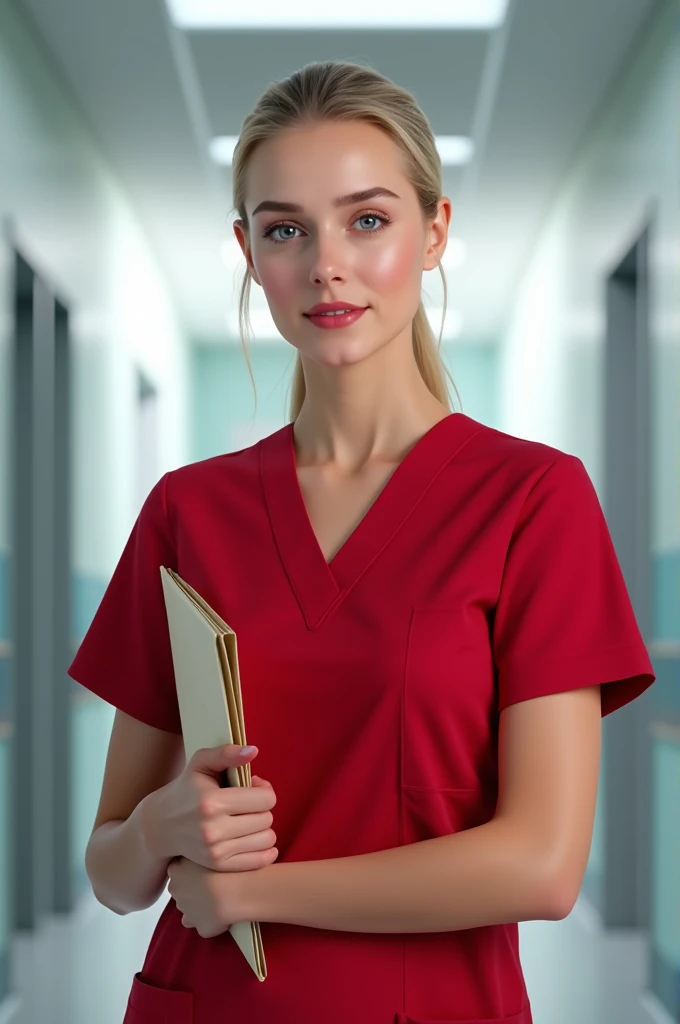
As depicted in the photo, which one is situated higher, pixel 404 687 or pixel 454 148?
pixel 454 148

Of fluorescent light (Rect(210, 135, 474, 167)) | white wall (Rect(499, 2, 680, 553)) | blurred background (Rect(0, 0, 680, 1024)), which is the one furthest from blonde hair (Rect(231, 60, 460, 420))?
fluorescent light (Rect(210, 135, 474, 167))

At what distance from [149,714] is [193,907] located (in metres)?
0.22

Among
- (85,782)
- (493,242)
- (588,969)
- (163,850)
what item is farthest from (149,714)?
(493,242)

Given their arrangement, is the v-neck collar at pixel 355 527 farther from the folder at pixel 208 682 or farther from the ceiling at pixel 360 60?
the ceiling at pixel 360 60

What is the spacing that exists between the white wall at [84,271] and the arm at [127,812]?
7.75 feet

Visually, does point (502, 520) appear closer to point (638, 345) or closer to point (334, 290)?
point (334, 290)

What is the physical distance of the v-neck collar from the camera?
3.49ft

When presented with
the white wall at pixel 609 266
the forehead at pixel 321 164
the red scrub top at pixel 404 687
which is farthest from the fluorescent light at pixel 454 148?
the red scrub top at pixel 404 687

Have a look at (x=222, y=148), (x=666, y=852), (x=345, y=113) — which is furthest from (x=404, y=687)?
(x=222, y=148)

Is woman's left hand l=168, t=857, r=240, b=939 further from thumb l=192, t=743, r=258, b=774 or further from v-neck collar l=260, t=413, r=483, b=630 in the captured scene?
v-neck collar l=260, t=413, r=483, b=630

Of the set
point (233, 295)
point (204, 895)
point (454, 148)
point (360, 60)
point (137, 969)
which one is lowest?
point (137, 969)

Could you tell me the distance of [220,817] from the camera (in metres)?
0.96

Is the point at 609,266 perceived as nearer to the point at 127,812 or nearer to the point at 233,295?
the point at 233,295

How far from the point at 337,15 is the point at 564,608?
10.8ft
